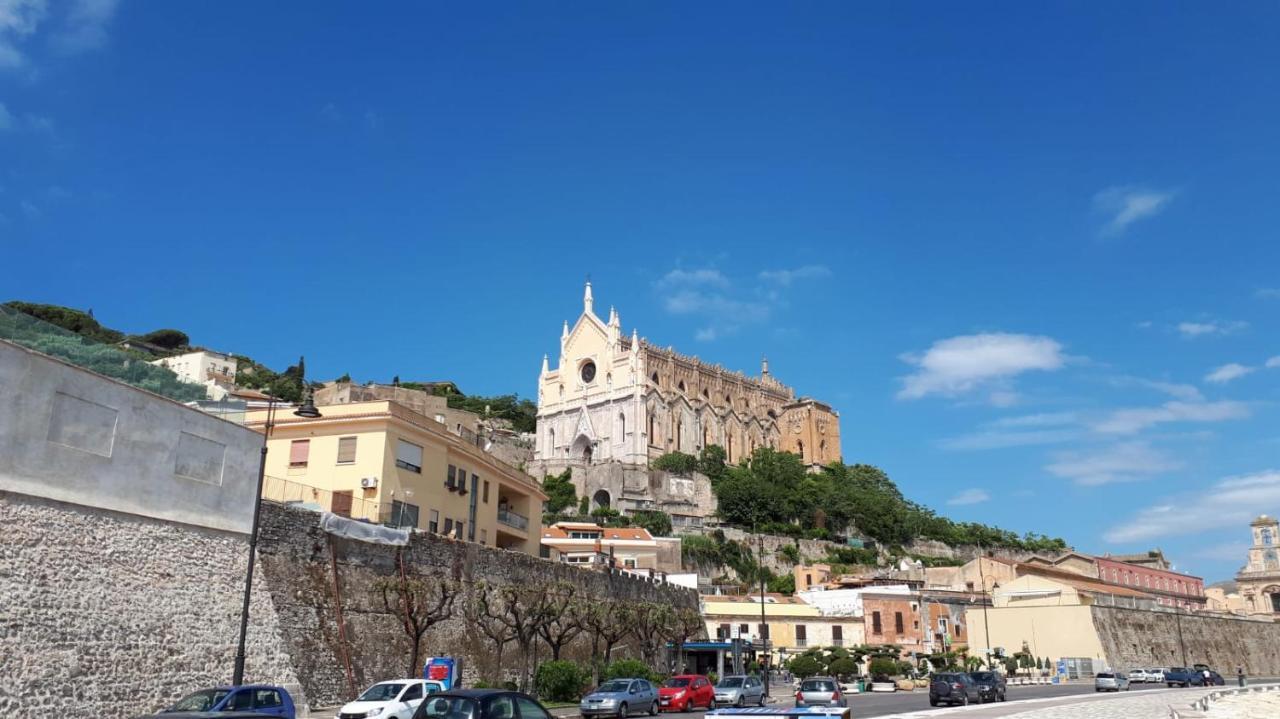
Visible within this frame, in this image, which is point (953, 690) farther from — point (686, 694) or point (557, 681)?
point (557, 681)

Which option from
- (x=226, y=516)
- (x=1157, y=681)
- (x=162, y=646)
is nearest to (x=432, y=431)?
(x=226, y=516)

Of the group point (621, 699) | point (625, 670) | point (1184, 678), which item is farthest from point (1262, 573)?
point (621, 699)

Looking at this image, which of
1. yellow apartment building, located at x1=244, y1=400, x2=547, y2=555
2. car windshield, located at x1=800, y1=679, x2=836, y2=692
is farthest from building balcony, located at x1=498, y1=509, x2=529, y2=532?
car windshield, located at x1=800, y1=679, x2=836, y2=692

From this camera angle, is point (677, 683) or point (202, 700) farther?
point (677, 683)

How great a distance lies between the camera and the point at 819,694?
28.0m

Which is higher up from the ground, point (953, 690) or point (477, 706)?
point (477, 706)

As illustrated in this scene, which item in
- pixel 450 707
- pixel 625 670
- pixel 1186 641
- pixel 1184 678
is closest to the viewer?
pixel 450 707

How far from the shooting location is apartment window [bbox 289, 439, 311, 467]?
105ft

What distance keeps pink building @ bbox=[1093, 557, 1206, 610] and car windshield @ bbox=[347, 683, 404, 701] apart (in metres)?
78.1

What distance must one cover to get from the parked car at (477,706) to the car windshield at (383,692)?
8.44m

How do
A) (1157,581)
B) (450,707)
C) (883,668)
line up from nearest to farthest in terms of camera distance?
1. (450,707)
2. (883,668)
3. (1157,581)

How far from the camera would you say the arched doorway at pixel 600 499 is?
9769 cm

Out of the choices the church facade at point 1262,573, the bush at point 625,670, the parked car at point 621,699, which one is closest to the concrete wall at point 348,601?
the bush at point 625,670

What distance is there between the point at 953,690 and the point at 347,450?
2162 cm
